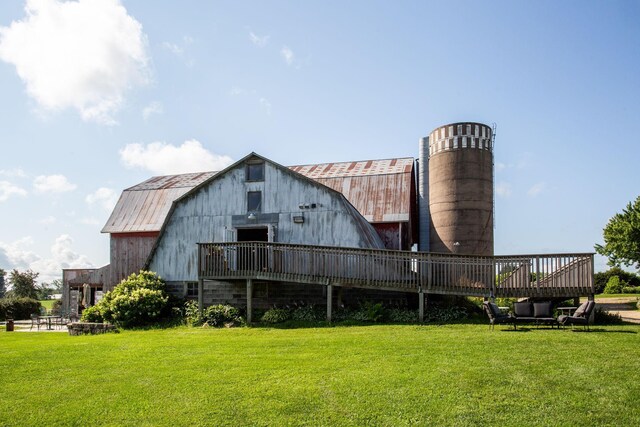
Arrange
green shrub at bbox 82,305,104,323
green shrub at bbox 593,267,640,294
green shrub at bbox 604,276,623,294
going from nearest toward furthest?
A: green shrub at bbox 82,305,104,323 < green shrub at bbox 604,276,623,294 < green shrub at bbox 593,267,640,294

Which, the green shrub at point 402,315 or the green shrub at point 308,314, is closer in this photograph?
the green shrub at point 402,315

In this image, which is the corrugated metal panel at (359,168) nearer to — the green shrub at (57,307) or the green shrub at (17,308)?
the green shrub at (57,307)

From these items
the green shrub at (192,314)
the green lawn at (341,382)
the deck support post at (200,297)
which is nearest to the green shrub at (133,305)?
the green shrub at (192,314)

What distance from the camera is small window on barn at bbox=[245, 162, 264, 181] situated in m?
21.7

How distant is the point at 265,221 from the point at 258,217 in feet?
1.13

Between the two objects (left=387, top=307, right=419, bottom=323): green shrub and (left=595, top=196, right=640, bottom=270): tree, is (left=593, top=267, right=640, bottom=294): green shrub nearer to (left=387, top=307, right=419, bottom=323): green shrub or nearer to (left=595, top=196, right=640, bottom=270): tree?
(left=595, top=196, right=640, bottom=270): tree

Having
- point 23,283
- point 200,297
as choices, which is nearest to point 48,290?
point 23,283

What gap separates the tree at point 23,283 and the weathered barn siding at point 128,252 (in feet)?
99.8

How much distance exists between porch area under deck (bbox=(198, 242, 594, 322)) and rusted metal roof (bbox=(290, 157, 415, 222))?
20.2 feet

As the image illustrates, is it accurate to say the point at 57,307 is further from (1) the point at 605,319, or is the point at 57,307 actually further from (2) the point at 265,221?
(1) the point at 605,319

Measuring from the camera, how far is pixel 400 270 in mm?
17359

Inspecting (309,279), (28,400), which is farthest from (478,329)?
(28,400)

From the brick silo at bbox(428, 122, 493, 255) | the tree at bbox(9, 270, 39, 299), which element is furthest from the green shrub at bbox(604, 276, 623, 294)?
the tree at bbox(9, 270, 39, 299)

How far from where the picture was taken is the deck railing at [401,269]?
51.6 ft
